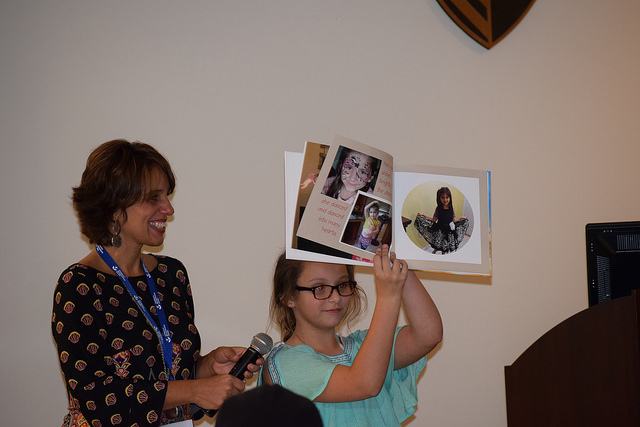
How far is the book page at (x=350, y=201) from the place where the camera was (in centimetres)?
160

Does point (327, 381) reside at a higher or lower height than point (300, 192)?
lower

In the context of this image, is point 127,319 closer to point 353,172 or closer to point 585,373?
point 353,172

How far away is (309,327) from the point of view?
72.6 inches

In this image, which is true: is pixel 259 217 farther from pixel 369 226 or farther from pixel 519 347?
pixel 519 347

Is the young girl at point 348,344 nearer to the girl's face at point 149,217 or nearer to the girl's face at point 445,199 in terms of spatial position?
the girl's face at point 445,199

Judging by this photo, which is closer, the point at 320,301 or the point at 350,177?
the point at 350,177

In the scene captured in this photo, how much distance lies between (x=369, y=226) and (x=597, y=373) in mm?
878

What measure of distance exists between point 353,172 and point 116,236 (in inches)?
31.4

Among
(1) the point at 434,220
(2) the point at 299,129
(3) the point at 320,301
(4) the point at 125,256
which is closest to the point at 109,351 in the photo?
(4) the point at 125,256

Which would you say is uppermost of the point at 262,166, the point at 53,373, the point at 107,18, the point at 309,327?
the point at 107,18

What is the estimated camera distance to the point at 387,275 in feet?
5.40

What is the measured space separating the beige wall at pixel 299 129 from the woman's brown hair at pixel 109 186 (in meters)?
0.82

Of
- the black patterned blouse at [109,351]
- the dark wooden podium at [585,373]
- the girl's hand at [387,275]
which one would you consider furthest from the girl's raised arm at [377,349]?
the dark wooden podium at [585,373]

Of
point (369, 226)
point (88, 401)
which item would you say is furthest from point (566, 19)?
point (88, 401)
